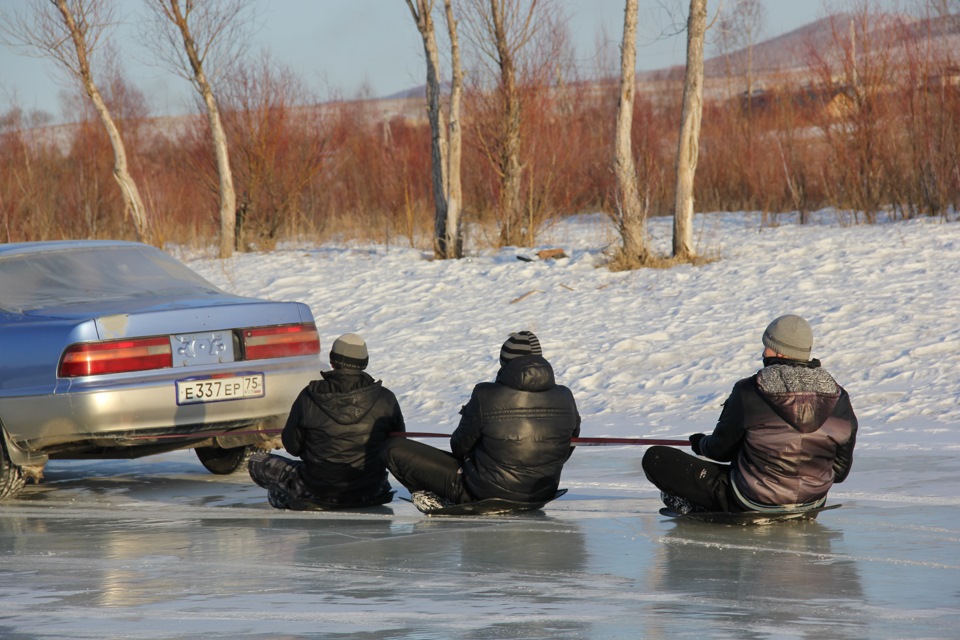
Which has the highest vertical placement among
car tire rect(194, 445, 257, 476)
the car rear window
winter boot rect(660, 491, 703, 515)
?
the car rear window

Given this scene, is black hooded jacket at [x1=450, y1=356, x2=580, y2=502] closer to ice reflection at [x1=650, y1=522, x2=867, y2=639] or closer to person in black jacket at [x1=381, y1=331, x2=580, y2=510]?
person in black jacket at [x1=381, y1=331, x2=580, y2=510]

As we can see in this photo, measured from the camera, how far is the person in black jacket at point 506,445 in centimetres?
608

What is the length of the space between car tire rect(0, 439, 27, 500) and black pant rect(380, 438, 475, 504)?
227cm

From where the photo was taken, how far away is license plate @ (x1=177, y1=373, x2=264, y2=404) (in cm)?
693

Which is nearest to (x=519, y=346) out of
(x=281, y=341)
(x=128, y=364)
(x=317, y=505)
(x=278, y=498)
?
(x=317, y=505)

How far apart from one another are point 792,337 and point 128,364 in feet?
11.6

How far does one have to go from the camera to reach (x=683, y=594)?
4574 mm

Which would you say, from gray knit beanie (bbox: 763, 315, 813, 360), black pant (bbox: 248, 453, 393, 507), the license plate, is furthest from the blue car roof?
gray knit beanie (bbox: 763, 315, 813, 360)

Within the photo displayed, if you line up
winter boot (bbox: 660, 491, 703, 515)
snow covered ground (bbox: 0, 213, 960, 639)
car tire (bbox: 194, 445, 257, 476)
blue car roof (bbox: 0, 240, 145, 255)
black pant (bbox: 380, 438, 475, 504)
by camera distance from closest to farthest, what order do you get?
snow covered ground (bbox: 0, 213, 960, 639) → winter boot (bbox: 660, 491, 703, 515) → black pant (bbox: 380, 438, 475, 504) → blue car roof (bbox: 0, 240, 145, 255) → car tire (bbox: 194, 445, 257, 476)

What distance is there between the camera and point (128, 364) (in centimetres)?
674

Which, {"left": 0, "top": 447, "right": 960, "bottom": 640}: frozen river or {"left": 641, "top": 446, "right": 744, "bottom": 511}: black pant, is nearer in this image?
{"left": 0, "top": 447, "right": 960, "bottom": 640}: frozen river

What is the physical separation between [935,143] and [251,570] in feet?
52.5

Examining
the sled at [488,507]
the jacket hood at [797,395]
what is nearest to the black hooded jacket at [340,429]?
the sled at [488,507]

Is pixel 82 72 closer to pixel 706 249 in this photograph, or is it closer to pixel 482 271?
pixel 482 271
